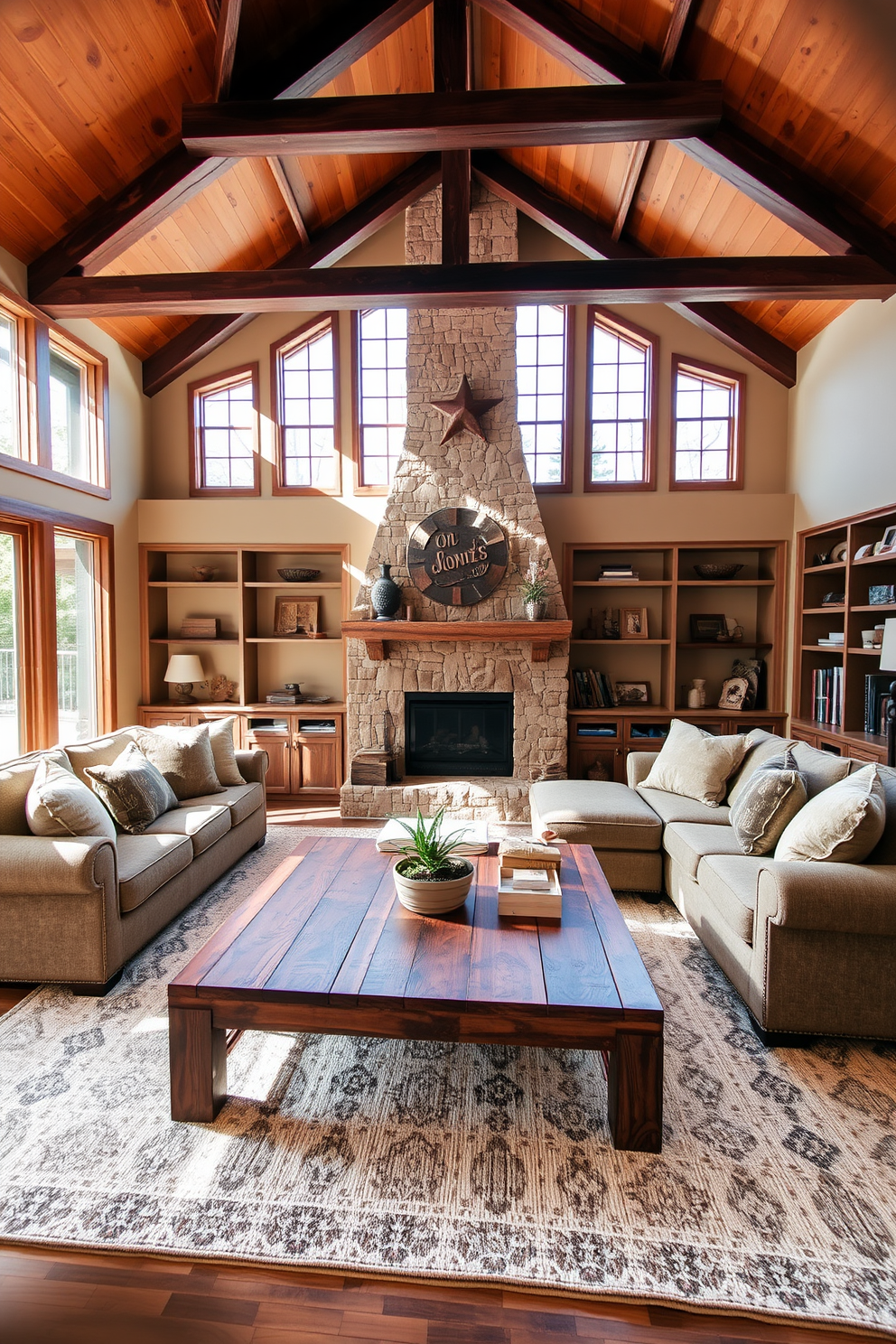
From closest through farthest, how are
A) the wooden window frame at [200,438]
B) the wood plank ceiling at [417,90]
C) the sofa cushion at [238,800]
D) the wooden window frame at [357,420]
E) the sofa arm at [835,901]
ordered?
the sofa arm at [835,901] → the wood plank ceiling at [417,90] → the sofa cushion at [238,800] → the wooden window frame at [357,420] → the wooden window frame at [200,438]

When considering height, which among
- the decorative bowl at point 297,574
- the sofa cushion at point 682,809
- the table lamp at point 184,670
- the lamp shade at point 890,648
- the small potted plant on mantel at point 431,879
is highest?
the decorative bowl at point 297,574

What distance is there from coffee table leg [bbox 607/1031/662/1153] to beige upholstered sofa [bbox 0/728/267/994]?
202cm

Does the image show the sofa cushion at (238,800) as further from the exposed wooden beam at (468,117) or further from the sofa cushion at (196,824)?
the exposed wooden beam at (468,117)

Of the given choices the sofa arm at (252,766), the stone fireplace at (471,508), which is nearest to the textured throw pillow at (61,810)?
the sofa arm at (252,766)

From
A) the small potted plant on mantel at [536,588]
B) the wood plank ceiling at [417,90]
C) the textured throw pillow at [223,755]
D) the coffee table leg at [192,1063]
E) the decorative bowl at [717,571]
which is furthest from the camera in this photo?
the decorative bowl at [717,571]

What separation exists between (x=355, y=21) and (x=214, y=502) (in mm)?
3414

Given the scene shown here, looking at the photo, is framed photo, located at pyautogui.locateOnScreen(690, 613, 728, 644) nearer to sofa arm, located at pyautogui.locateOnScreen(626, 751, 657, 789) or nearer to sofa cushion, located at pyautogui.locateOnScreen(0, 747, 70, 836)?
sofa arm, located at pyautogui.locateOnScreen(626, 751, 657, 789)

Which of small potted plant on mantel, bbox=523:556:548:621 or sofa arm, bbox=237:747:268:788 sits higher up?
small potted plant on mantel, bbox=523:556:548:621

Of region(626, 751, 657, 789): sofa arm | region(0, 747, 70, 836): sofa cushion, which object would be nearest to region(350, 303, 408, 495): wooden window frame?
region(626, 751, 657, 789): sofa arm

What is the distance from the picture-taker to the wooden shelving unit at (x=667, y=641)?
19.2 feet

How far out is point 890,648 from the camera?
12.6 ft

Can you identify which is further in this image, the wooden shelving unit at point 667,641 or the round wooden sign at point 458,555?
the wooden shelving unit at point 667,641

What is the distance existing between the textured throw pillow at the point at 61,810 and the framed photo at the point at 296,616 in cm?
343

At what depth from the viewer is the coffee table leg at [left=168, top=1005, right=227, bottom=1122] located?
2088mm
